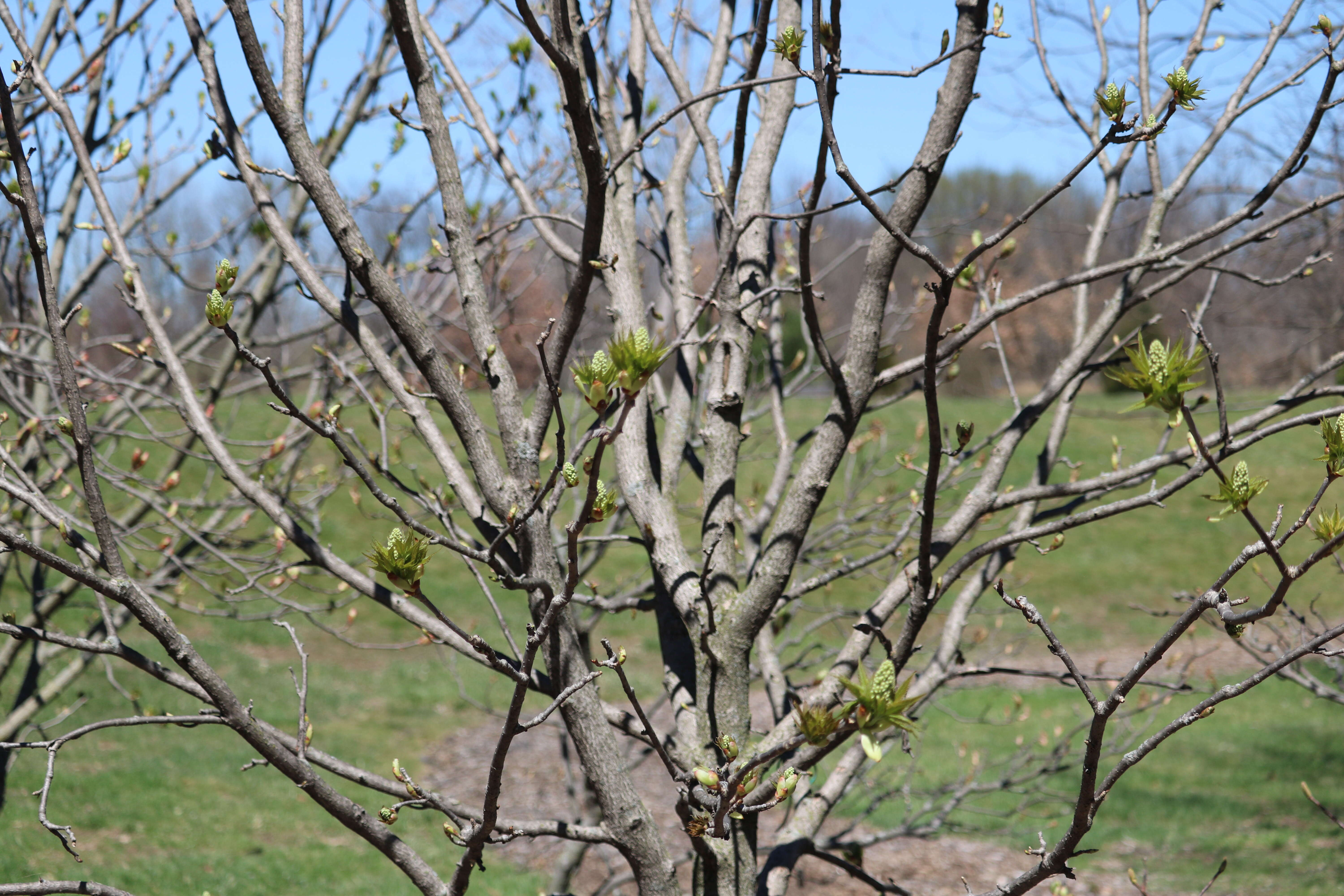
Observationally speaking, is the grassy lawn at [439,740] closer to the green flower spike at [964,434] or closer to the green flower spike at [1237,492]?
the green flower spike at [964,434]

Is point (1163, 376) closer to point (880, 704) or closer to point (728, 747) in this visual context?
point (880, 704)

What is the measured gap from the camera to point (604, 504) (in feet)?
4.88

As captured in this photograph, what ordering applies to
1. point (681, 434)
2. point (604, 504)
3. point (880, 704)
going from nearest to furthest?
1. point (880, 704)
2. point (604, 504)
3. point (681, 434)

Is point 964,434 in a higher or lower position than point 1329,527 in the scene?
higher

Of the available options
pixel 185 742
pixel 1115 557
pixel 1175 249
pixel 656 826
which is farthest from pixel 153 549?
pixel 1115 557

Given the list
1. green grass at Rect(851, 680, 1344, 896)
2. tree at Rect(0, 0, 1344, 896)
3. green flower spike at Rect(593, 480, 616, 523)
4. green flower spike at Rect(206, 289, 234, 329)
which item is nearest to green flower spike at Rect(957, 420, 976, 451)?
tree at Rect(0, 0, 1344, 896)

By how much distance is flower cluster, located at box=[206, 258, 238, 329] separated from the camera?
129 cm

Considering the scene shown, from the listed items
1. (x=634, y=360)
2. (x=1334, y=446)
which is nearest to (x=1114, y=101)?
(x=1334, y=446)

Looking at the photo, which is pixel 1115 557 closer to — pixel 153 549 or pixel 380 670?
pixel 380 670

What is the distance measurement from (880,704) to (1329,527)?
0.68m

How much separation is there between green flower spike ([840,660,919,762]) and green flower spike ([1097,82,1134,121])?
0.81m

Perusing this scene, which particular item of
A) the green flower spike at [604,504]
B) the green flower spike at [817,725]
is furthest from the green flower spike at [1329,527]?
the green flower spike at [604,504]

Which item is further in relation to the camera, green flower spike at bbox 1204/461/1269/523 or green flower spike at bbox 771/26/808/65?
green flower spike at bbox 771/26/808/65

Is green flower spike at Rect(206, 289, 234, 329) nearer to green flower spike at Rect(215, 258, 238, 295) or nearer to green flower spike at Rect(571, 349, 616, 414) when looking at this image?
green flower spike at Rect(215, 258, 238, 295)
